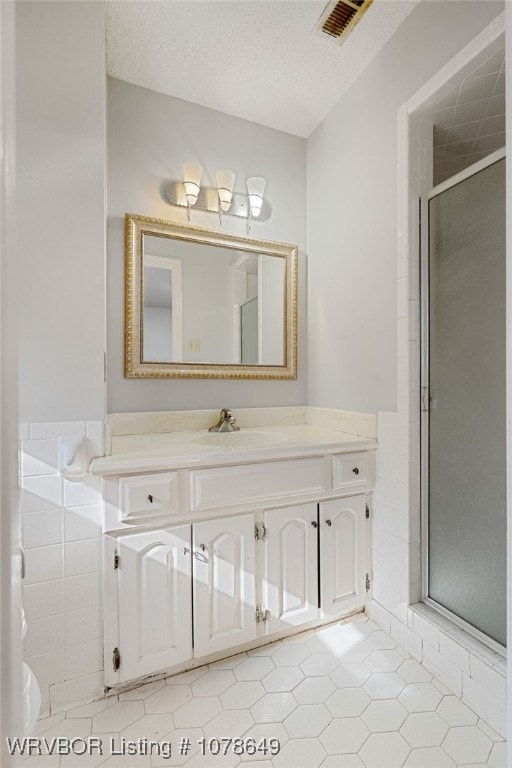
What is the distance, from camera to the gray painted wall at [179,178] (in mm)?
1816

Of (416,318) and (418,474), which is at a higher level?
(416,318)

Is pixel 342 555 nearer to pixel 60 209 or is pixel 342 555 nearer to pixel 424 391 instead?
pixel 424 391

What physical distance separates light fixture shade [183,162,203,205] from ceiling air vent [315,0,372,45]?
0.78 meters

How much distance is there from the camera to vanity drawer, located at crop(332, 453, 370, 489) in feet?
5.47

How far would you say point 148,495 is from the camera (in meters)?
1.32

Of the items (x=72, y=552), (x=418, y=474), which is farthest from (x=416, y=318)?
(x=72, y=552)

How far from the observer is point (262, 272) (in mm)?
2150

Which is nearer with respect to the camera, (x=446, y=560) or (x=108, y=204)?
(x=446, y=560)

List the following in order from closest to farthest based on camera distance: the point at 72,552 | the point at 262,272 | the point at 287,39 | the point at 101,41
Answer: the point at 72,552
the point at 101,41
the point at 287,39
the point at 262,272

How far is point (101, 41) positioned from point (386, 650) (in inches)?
107

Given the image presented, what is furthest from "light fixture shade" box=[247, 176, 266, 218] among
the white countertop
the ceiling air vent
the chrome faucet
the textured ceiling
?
the white countertop

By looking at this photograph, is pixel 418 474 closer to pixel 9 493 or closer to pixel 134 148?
pixel 9 493

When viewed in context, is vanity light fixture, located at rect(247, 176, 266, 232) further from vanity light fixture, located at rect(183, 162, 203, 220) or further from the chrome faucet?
the chrome faucet

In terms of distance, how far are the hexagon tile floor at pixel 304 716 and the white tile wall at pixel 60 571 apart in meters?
0.13
